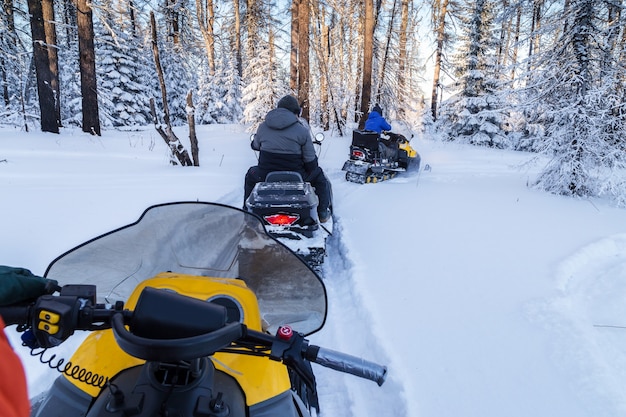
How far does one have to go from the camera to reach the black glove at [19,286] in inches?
41.8

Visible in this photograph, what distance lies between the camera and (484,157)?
1507 centimetres

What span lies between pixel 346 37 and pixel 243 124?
1204 centimetres

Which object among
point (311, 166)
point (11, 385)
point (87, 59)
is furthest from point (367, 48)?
point (11, 385)

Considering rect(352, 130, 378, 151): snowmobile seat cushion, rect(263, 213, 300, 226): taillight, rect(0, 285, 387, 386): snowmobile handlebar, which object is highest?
rect(352, 130, 378, 151): snowmobile seat cushion

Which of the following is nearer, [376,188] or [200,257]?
[200,257]

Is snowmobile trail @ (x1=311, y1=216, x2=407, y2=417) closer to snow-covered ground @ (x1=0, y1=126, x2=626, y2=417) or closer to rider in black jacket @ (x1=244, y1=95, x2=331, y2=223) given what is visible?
snow-covered ground @ (x1=0, y1=126, x2=626, y2=417)

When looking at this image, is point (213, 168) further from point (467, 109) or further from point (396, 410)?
point (467, 109)

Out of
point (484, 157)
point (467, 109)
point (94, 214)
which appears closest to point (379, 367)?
point (94, 214)

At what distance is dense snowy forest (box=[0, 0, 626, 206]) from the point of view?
7.98m

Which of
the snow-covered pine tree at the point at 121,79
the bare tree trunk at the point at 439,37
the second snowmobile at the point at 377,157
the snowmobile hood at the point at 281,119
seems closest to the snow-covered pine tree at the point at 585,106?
the second snowmobile at the point at 377,157

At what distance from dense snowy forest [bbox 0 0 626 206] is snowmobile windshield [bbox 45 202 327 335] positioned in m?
7.36

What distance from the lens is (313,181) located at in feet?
18.2

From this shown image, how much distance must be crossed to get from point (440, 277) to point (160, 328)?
3.68 m

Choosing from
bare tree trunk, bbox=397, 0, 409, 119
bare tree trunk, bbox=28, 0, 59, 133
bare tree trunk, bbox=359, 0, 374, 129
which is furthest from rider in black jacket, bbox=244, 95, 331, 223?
bare tree trunk, bbox=397, 0, 409, 119
